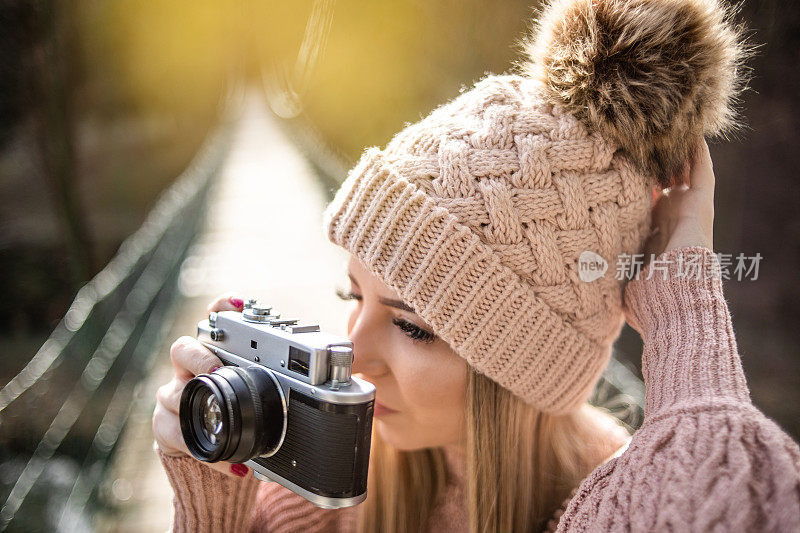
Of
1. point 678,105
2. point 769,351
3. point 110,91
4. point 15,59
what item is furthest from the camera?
point 110,91

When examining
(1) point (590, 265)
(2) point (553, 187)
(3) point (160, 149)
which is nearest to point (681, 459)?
(1) point (590, 265)

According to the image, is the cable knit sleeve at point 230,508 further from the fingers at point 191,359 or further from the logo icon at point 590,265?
the logo icon at point 590,265

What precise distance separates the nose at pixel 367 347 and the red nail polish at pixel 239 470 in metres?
0.38

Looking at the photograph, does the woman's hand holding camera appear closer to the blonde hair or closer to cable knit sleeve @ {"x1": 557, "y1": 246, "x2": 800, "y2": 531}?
the blonde hair

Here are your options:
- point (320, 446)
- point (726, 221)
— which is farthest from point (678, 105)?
point (726, 221)

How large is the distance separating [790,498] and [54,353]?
258 cm

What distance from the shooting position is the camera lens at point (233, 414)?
1.32 metres

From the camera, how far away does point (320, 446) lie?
1.35m

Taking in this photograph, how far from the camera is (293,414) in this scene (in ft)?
4.60

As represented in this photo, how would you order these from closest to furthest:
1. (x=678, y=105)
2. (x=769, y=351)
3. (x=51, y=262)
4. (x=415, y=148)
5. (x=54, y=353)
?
(x=678, y=105) < (x=415, y=148) < (x=54, y=353) < (x=769, y=351) < (x=51, y=262)

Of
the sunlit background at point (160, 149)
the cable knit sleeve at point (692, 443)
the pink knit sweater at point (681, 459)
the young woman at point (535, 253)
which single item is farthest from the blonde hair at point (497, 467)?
the sunlit background at point (160, 149)

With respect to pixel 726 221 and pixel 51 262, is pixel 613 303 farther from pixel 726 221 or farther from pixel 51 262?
pixel 51 262

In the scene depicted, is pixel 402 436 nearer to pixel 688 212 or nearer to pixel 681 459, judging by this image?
pixel 681 459

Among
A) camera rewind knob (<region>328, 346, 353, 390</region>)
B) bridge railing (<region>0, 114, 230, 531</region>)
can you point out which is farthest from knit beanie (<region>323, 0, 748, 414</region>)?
bridge railing (<region>0, 114, 230, 531</region>)
